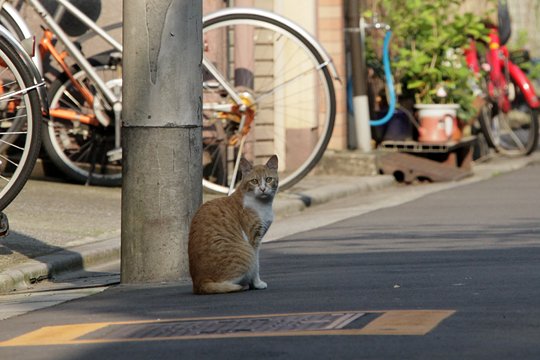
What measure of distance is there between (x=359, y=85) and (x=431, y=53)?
1.45 metres

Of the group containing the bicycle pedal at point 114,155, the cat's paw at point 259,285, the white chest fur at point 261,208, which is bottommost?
the cat's paw at point 259,285

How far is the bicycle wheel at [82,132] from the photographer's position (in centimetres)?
1168

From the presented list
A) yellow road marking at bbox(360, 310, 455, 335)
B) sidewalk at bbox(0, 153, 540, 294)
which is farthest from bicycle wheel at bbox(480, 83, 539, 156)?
yellow road marking at bbox(360, 310, 455, 335)

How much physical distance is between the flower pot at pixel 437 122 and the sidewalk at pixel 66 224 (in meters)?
2.17

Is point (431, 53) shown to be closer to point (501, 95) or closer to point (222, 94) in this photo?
point (501, 95)

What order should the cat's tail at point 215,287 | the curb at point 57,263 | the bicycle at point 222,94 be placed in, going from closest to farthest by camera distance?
the cat's tail at point 215,287
the curb at point 57,263
the bicycle at point 222,94

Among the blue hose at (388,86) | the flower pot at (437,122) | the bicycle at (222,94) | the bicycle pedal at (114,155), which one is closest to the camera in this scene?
the bicycle pedal at (114,155)

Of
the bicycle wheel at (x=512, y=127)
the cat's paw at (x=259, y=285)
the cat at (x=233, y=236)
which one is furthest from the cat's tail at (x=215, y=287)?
the bicycle wheel at (x=512, y=127)

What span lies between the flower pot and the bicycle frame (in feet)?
7.82

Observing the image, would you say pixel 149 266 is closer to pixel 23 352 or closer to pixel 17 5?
pixel 23 352

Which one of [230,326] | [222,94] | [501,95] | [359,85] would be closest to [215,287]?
[230,326]

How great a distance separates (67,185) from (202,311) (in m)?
5.44

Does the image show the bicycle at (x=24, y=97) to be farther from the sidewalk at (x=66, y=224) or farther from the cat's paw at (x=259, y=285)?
the cat's paw at (x=259, y=285)

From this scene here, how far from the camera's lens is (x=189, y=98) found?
313 inches
